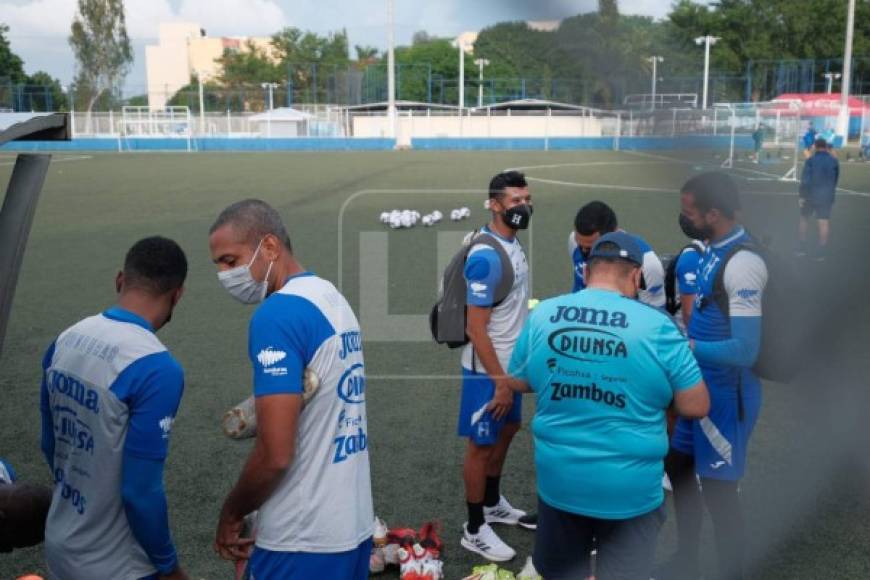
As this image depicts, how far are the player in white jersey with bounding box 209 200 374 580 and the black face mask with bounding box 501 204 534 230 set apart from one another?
6.10ft

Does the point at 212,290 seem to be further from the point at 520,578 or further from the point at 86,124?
the point at 86,124

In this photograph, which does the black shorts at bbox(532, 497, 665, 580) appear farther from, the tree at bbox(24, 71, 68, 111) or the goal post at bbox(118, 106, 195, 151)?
the tree at bbox(24, 71, 68, 111)

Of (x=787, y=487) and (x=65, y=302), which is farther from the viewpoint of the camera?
(x=65, y=302)

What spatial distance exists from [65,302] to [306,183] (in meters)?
15.5

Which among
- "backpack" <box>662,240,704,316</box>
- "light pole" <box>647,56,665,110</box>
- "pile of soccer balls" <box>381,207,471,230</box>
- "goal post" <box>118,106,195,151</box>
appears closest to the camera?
"light pole" <box>647,56,665,110</box>

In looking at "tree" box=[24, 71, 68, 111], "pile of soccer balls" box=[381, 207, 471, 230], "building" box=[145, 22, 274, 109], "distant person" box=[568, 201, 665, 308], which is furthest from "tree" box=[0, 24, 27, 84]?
"distant person" box=[568, 201, 665, 308]

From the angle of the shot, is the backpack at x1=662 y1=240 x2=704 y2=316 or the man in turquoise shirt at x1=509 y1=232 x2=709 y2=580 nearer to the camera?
the man in turquoise shirt at x1=509 y1=232 x2=709 y2=580

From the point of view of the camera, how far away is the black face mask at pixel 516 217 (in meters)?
4.11

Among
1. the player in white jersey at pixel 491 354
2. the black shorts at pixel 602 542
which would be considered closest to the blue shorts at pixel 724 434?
the black shorts at pixel 602 542

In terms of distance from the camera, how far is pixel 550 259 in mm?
12234

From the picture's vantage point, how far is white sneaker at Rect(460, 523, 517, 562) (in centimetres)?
399

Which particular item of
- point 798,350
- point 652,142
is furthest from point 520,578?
point 652,142

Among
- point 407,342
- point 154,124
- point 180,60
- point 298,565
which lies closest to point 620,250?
point 298,565

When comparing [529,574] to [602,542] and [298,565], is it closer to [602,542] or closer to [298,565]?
[602,542]
